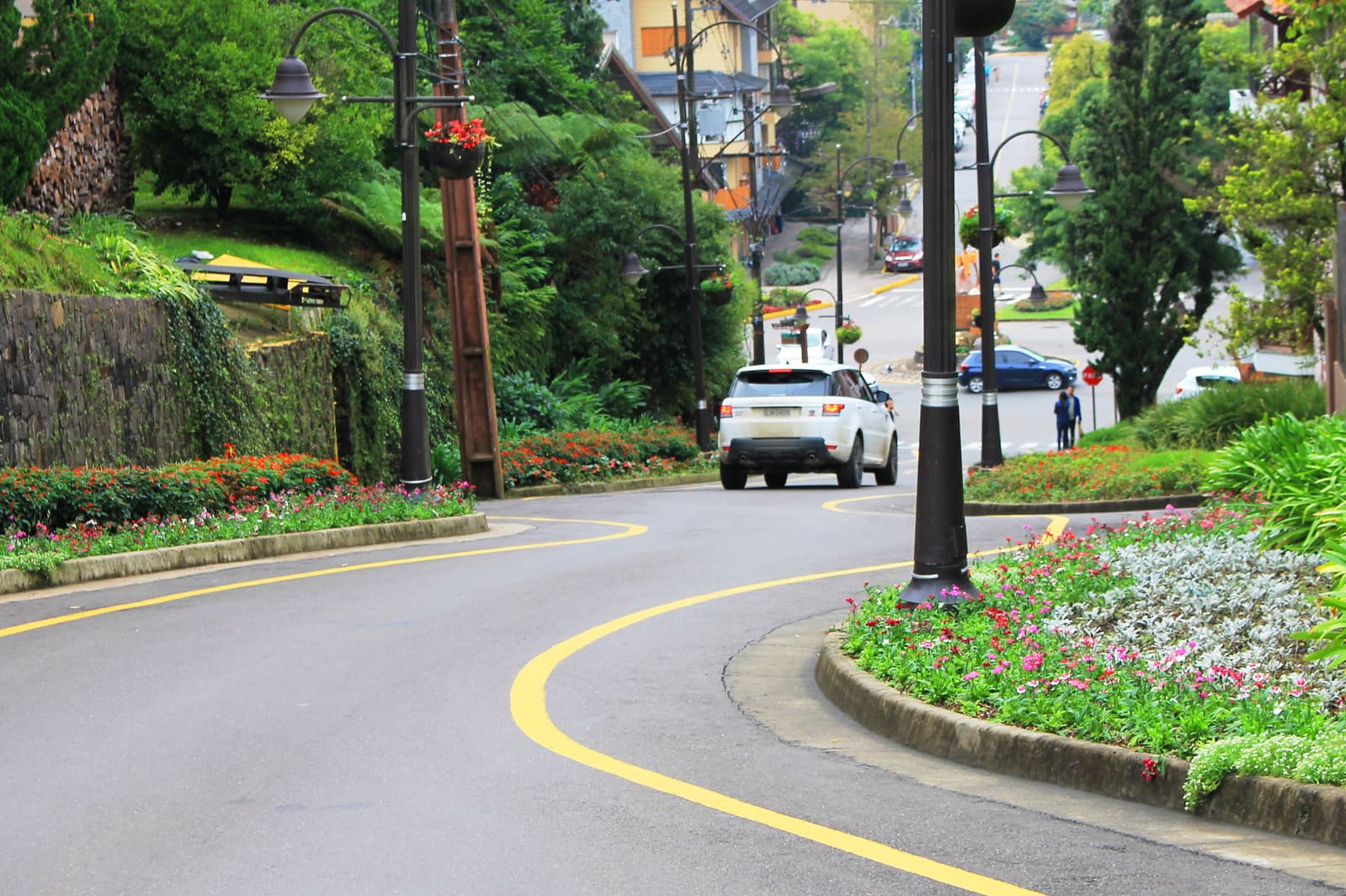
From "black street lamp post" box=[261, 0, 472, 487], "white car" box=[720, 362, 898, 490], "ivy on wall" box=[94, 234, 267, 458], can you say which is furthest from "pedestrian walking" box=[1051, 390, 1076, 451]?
"black street lamp post" box=[261, 0, 472, 487]

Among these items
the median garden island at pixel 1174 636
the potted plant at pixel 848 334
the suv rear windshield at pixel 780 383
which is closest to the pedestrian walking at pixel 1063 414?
the potted plant at pixel 848 334

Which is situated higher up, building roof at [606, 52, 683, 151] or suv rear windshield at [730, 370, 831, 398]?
building roof at [606, 52, 683, 151]

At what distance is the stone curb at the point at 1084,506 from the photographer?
21594 mm

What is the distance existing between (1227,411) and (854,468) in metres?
5.29

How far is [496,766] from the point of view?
24.9ft

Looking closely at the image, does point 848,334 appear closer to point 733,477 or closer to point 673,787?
point 733,477

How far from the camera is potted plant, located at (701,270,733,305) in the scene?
39688mm

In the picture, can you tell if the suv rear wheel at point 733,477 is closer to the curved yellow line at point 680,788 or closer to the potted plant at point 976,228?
the potted plant at point 976,228

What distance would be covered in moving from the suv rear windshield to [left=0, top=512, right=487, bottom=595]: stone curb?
670 cm

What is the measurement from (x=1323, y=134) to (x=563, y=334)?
16.1 meters

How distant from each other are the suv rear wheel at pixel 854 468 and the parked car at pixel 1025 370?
38.7 metres

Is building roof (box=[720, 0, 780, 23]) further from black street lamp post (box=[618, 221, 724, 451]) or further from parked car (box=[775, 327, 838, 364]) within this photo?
black street lamp post (box=[618, 221, 724, 451])

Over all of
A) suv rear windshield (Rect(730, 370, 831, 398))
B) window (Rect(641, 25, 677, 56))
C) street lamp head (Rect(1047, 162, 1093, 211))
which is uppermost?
window (Rect(641, 25, 677, 56))

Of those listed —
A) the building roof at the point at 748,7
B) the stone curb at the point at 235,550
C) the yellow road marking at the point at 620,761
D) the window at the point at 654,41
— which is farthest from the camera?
the building roof at the point at 748,7
